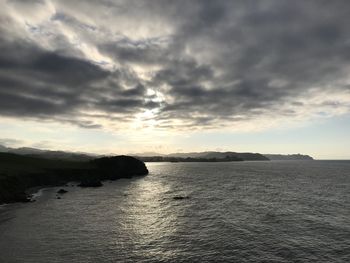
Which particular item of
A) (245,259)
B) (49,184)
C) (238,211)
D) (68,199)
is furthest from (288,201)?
(49,184)

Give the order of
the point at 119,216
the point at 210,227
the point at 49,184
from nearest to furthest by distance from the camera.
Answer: the point at 210,227
the point at 119,216
the point at 49,184

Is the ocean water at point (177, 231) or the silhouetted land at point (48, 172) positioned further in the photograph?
the silhouetted land at point (48, 172)

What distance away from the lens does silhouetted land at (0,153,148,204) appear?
74875mm

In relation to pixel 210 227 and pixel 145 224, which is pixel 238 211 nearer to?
pixel 210 227

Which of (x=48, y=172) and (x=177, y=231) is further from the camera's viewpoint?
(x=48, y=172)

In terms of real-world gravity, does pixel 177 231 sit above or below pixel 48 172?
below

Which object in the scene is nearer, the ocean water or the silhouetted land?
the ocean water

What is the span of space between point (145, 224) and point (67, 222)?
13280 mm

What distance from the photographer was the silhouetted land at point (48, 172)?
74875mm

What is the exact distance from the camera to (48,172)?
11388 cm

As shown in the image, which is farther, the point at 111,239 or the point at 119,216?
the point at 119,216

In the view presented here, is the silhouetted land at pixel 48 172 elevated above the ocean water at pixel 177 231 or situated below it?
above

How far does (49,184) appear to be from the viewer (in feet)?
359

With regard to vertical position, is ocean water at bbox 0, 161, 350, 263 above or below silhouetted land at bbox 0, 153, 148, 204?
below
